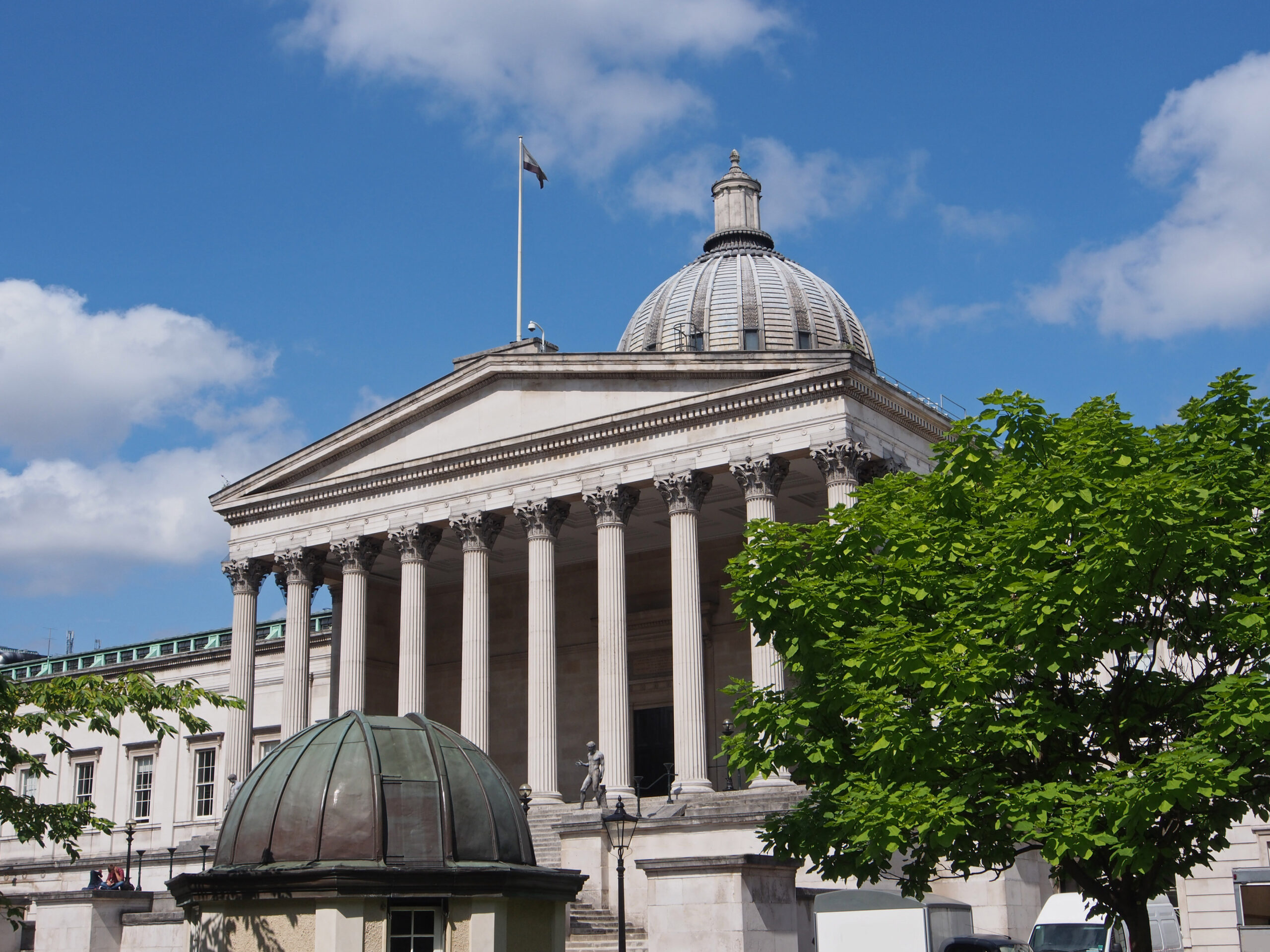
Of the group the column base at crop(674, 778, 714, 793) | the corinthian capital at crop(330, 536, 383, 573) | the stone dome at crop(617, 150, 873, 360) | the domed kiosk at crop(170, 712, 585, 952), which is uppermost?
the stone dome at crop(617, 150, 873, 360)

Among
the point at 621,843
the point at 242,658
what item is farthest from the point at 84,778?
the point at 621,843

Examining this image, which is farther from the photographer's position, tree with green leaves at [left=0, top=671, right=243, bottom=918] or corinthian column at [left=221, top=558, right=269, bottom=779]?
corinthian column at [left=221, top=558, right=269, bottom=779]

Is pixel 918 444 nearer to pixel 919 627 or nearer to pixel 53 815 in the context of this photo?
pixel 919 627

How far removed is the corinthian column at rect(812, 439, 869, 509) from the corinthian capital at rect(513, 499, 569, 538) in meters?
8.82

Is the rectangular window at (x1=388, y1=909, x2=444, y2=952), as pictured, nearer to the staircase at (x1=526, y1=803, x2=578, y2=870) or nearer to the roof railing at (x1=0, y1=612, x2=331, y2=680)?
the staircase at (x1=526, y1=803, x2=578, y2=870)

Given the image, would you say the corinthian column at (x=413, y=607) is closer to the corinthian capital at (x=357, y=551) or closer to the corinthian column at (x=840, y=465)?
the corinthian capital at (x=357, y=551)

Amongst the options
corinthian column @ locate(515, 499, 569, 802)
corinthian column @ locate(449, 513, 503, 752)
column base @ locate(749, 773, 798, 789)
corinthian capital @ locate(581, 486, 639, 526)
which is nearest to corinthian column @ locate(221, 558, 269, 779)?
corinthian column @ locate(449, 513, 503, 752)

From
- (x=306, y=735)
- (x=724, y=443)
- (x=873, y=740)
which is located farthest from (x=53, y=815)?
(x=724, y=443)

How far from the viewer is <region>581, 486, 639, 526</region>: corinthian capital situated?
4475cm

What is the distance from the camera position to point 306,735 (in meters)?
14.8

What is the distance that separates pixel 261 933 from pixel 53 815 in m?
9.72

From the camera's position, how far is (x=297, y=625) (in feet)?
166

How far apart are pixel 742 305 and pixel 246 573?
24.4 metres

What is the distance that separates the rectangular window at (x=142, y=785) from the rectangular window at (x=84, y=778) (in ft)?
9.01
